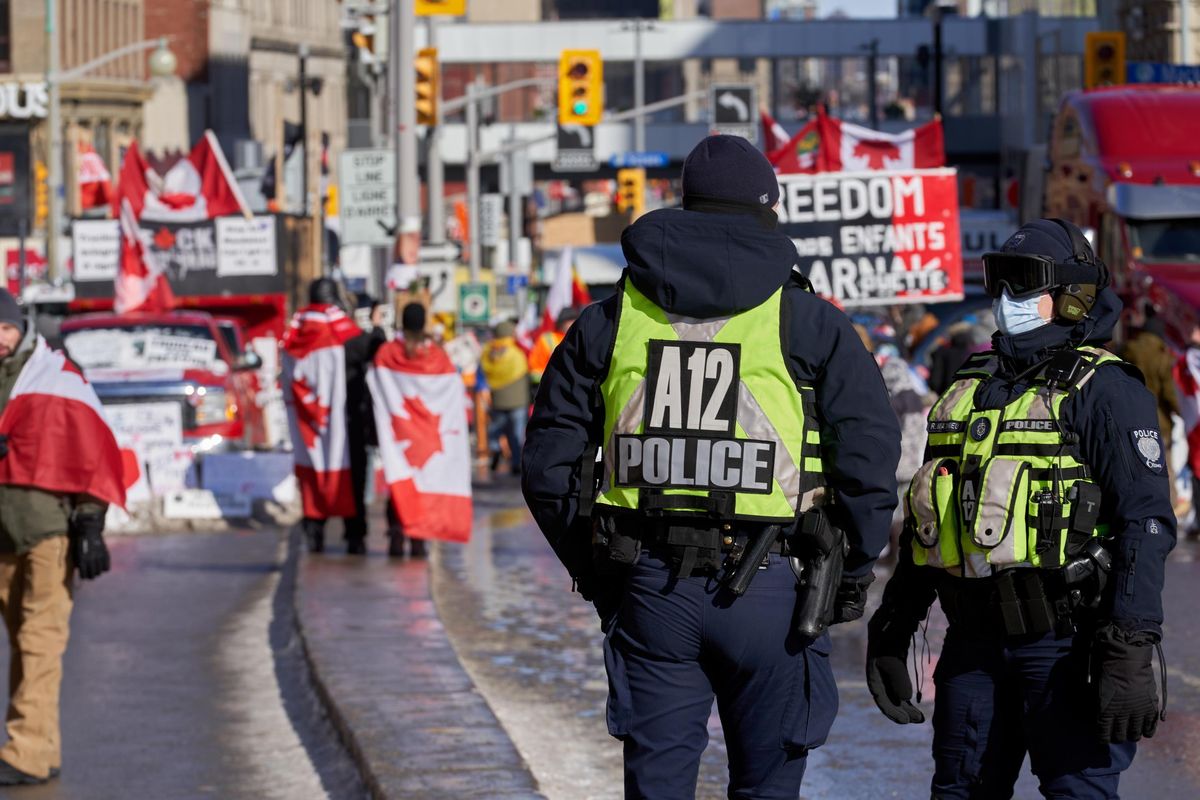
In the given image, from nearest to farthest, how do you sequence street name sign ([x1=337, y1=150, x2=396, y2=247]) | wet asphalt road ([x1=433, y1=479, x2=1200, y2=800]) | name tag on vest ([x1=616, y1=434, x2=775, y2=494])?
name tag on vest ([x1=616, y1=434, x2=775, y2=494]) < wet asphalt road ([x1=433, y1=479, x2=1200, y2=800]) < street name sign ([x1=337, y1=150, x2=396, y2=247])

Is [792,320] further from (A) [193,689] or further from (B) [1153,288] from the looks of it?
(B) [1153,288]

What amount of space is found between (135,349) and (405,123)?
3.29m

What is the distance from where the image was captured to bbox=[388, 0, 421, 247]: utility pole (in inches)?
870

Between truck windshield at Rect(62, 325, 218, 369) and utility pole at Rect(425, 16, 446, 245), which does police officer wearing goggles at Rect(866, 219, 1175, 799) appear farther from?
utility pole at Rect(425, 16, 446, 245)

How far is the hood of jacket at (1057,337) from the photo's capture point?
548 centimetres

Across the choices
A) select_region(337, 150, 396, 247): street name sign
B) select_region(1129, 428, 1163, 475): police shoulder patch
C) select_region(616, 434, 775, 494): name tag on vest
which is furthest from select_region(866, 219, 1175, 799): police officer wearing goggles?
select_region(337, 150, 396, 247): street name sign

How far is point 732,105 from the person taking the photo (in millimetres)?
47344

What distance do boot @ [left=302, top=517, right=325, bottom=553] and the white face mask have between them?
9.90 m

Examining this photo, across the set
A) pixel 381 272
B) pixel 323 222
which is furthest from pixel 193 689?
pixel 323 222

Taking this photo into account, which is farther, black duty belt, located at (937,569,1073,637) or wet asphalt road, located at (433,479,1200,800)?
wet asphalt road, located at (433,479,1200,800)

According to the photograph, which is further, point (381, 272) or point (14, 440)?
point (381, 272)

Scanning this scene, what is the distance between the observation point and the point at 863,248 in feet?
55.2

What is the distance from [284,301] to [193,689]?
26637 mm

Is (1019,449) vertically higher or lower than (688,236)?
lower
